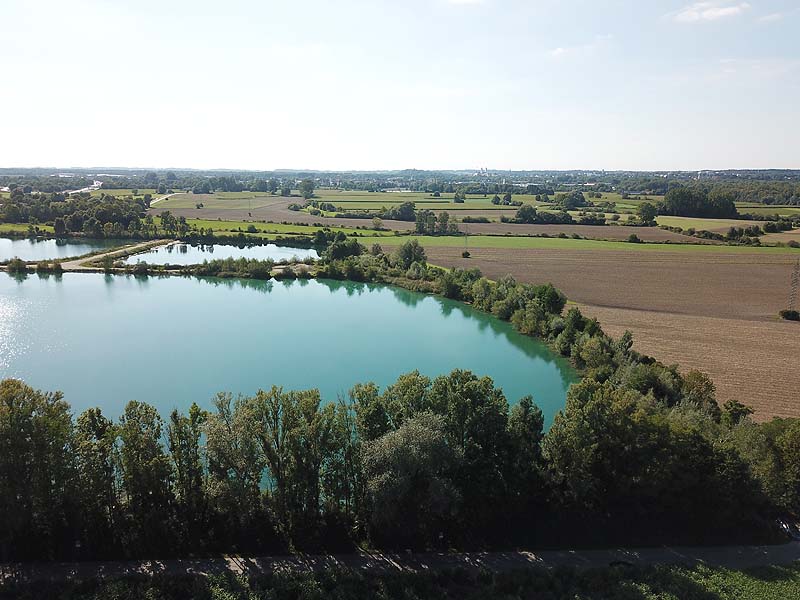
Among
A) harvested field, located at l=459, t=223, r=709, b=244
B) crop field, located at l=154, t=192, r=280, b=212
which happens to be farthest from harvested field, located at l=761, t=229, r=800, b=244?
crop field, located at l=154, t=192, r=280, b=212

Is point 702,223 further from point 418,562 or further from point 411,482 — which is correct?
point 418,562

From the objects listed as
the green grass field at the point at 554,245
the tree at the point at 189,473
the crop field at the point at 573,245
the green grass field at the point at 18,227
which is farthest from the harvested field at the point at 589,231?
the tree at the point at 189,473

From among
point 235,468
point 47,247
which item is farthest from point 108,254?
point 235,468

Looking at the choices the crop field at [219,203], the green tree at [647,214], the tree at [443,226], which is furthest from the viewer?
the crop field at [219,203]

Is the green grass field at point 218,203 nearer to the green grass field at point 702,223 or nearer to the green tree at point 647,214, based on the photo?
the green tree at point 647,214

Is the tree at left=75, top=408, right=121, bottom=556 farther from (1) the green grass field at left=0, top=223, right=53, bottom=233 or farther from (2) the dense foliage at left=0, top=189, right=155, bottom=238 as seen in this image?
(1) the green grass field at left=0, top=223, right=53, bottom=233
